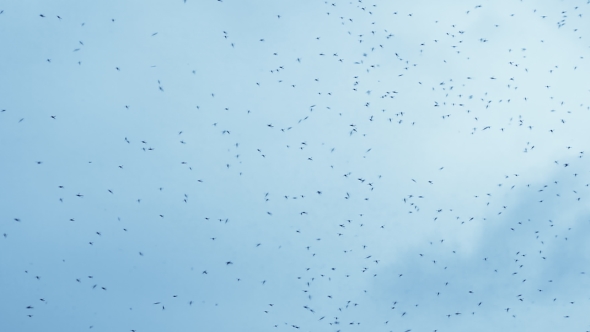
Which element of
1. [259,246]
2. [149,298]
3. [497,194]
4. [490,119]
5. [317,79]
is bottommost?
[149,298]

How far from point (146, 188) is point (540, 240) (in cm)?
793

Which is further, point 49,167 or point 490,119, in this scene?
point 490,119

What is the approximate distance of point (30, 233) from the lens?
640 cm

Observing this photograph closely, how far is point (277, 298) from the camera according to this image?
22.9ft

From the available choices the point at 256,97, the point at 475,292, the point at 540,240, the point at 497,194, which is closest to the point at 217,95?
the point at 256,97

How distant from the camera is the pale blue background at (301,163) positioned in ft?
21.2

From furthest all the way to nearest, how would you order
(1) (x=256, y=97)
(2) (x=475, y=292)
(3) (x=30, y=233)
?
(2) (x=475, y=292) → (1) (x=256, y=97) → (3) (x=30, y=233)

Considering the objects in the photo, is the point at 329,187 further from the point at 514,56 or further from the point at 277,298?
the point at 514,56

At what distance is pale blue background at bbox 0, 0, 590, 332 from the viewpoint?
6.46 m

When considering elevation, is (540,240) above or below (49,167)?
below

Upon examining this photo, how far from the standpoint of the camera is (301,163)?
695 cm

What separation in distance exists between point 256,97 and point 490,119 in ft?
15.5

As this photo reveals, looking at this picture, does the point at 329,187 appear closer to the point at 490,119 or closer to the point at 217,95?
the point at 217,95

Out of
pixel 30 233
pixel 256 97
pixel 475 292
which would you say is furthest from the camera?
pixel 475 292
